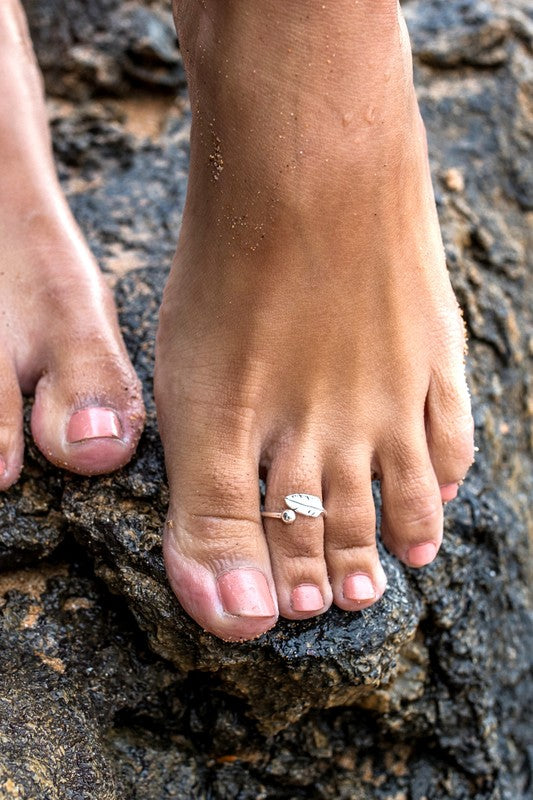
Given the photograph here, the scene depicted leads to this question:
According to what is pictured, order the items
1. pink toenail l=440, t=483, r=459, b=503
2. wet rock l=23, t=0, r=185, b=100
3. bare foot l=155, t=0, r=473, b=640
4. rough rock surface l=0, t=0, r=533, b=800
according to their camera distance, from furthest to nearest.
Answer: wet rock l=23, t=0, r=185, b=100 < pink toenail l=440, t=483, r=459, b=503 < rough rock surface l=0, t=0, r=533, b=800 < bare foot l=155, t=0, r=473, b=640

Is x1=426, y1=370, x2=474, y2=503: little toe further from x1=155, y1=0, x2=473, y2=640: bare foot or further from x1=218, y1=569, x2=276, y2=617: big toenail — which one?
x1=218, y1=569, x2=276, y2=617: big toenail

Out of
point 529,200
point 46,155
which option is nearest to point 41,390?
point 46,155

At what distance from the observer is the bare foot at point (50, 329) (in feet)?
3.22

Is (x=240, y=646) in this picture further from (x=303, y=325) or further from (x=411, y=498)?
(x=303, y=325)

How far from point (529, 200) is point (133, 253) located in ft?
2.94

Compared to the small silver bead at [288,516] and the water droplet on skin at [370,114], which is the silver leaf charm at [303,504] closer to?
the small silver bead at [288,516]

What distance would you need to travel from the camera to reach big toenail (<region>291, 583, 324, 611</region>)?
0.92 m

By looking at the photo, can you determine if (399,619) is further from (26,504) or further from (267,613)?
(26,504)

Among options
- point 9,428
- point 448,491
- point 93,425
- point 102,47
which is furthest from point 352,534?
point 102,47

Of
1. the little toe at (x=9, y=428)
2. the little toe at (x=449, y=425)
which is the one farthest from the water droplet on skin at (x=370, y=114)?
the little toe at (x=9, y=428)

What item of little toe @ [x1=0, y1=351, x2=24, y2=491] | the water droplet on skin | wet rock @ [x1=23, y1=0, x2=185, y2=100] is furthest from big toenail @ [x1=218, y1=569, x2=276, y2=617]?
wet rock @ [x1=23, y1=0, x2=185, y2=100]

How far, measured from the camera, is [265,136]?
839 millimetres

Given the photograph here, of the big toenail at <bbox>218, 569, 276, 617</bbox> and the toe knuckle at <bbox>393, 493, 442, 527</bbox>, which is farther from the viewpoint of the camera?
the toe knuckle at <bbox>393, 493, 442, 527</bbox>

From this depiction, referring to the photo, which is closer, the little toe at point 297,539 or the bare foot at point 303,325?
the bare foot at point 303,325
